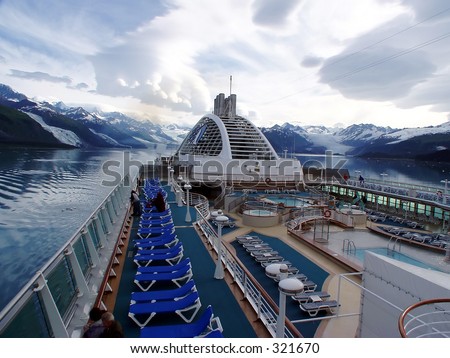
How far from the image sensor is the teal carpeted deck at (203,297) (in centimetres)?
307

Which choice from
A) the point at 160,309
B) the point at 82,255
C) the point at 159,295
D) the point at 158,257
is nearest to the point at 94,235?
the point at 82,255

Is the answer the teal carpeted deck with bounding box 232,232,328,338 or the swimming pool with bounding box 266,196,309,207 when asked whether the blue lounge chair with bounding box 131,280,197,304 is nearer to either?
the teal carpeted deck with bounding box 232,232,328,338

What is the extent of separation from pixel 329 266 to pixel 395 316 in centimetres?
460

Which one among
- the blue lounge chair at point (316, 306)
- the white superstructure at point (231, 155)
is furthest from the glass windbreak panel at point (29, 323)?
the white superstructure at point (231, 155)

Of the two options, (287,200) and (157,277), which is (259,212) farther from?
(157,277)

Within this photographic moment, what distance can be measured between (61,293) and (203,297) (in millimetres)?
1529

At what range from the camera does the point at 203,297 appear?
3.72 meters

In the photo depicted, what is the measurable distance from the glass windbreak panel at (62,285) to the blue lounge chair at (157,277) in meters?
0.72

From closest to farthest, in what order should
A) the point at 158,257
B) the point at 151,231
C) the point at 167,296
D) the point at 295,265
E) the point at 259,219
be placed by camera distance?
the point at 167,296 < the point at 158,257 < the point at 151,231 < the point at 295,265 < the point at 259,219

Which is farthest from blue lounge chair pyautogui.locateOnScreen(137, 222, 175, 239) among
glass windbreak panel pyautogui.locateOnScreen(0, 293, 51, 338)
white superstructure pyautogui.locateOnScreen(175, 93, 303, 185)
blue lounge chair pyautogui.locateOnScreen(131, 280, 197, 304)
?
white superstructure pyautogui.locateOnScreen(175, 93, 303, 185)

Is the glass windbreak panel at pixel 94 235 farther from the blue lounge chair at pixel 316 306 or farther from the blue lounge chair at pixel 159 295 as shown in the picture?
the blue lounge chair at pixel 316 306

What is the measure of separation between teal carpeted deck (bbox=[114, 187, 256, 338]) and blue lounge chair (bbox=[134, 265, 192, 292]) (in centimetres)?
10
